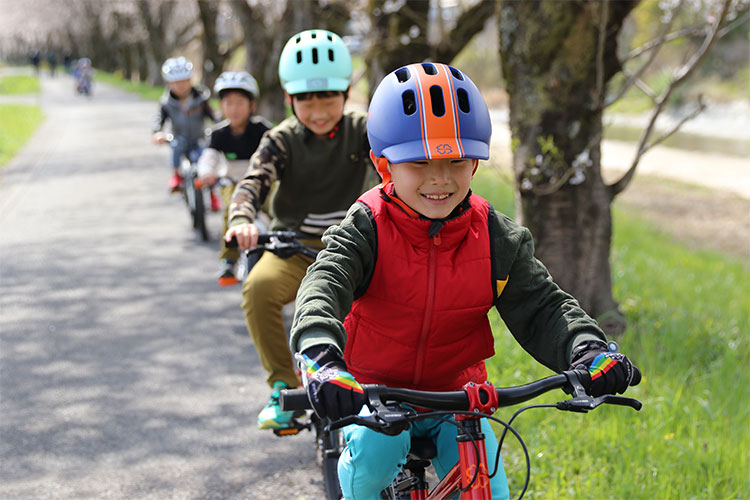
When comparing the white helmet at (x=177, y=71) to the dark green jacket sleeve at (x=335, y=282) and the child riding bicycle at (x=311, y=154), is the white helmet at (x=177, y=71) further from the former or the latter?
the dark green jacket sleeve at (x=335, y=282)

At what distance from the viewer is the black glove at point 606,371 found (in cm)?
216

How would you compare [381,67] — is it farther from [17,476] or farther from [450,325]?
[450,325]

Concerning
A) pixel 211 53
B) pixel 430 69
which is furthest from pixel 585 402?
pixel 211 53

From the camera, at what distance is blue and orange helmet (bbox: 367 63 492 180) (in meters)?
2.33

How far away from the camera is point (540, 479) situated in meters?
3.82

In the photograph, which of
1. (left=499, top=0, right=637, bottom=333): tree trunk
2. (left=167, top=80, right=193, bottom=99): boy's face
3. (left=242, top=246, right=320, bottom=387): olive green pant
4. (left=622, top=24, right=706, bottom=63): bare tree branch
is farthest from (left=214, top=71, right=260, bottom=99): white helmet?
(left=242, top=246, right=320, bottom=387): olive green pant

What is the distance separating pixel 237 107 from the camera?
7129mm

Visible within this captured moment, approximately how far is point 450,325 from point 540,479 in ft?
5.16

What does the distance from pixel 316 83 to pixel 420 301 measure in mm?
2128

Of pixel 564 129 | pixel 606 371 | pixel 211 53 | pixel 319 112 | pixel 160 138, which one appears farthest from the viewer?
pixel 211 53

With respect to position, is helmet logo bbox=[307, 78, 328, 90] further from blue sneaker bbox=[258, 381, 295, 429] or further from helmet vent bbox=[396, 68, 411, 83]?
helmet vent bbox=[396, 68, 411, 83]

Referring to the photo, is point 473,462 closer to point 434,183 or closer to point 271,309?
point 434,183

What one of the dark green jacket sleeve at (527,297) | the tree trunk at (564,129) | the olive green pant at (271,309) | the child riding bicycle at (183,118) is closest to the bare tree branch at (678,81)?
the tree trunk at (564,129)

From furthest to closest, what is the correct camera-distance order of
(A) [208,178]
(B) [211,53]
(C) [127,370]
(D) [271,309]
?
(B) [211,53], (A) [208,178], (C) [127,370], (D) [271,309]
